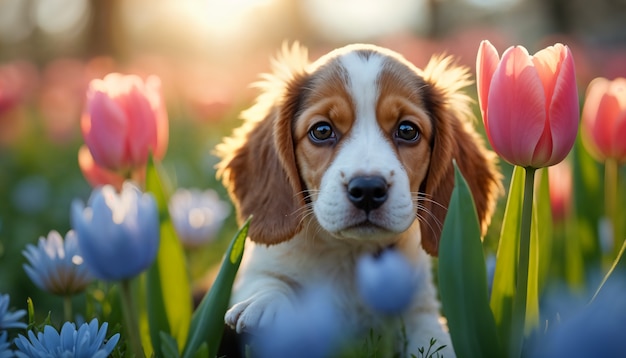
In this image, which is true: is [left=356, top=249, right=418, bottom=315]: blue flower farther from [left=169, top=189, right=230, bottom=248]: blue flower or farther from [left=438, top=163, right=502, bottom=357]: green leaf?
[left=169, top=189, right=230, bottom=248]: blue flower

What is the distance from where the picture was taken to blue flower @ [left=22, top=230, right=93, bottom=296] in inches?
83.1

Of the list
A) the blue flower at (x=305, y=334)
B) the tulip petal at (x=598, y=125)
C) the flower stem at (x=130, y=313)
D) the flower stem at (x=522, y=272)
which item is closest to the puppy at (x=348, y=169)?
the tulip petal at (x=598, y=125)

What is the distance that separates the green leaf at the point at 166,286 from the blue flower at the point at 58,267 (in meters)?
0.30

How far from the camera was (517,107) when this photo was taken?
167 cm

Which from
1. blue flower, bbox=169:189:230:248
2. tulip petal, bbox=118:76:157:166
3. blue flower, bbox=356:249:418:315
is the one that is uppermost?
tulip petal, bbox=118:76:157:166

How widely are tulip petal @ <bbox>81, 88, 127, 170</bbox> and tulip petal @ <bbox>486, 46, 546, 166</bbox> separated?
1301 mm

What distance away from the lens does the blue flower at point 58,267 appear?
6.93ft

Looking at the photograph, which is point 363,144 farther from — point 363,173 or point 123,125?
point 123,125

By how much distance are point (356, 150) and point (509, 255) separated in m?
0.68

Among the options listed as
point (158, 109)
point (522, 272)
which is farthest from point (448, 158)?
point (158, 109)

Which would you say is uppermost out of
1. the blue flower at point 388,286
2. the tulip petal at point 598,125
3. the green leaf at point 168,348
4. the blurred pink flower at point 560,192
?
the tulip petal at point 598,125

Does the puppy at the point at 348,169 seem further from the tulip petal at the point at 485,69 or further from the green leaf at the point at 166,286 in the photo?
the tulip petal at the point at 485,69

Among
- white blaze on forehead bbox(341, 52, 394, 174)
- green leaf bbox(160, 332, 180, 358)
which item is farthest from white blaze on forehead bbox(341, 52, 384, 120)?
green leaf bbox(160, 332, 180, 358)

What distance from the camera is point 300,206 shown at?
2.60 m
